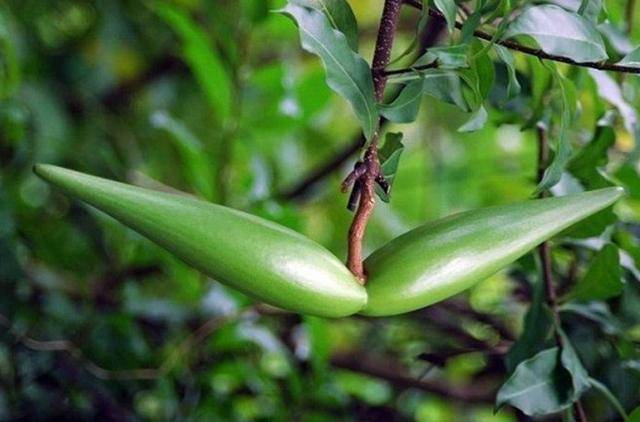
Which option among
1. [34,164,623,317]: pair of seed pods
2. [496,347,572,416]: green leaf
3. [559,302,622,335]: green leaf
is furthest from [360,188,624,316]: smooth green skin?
[559,302,622,335]: green leaf

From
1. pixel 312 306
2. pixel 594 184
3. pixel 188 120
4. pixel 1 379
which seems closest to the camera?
pixel 312 306

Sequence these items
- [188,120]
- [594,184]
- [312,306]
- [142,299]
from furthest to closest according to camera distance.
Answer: [188,120], [142,299], [594,184], [312,306]

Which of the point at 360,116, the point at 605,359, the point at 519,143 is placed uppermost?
the point at 360,116

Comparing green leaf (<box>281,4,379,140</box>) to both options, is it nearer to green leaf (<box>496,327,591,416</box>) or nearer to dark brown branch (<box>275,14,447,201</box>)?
green leaf (<box>496,327,591,416</box>)

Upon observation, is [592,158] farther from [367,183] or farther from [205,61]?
[205,61]

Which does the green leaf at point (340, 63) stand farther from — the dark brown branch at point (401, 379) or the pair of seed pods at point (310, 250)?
the dark brown branch at point (401, 379)

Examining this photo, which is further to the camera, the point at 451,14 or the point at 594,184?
Result: the point at 594,184

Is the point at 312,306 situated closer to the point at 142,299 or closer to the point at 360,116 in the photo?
the point at 360,116

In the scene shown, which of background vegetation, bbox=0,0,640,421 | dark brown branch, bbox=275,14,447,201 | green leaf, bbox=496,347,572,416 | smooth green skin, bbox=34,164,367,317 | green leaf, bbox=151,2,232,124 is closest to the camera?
smooth green skin, bbox=34,164,367,317

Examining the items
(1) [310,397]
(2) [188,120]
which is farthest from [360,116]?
(2) [188,120]
